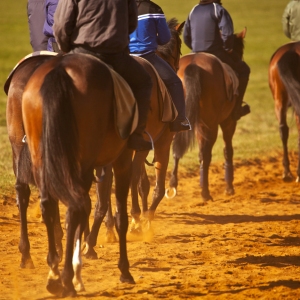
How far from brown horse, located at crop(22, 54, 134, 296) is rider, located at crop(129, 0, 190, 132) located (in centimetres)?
245

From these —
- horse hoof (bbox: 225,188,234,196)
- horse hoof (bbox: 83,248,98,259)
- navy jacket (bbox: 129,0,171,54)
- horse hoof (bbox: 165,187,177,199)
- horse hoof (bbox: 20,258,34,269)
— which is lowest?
horse hoof (bbox: 225,188,234,196)

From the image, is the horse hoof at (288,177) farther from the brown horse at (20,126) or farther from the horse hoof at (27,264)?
the horse hoof at (27,264)

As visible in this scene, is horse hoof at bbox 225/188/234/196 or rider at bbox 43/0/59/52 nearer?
rider at bbox 43/0/59/52

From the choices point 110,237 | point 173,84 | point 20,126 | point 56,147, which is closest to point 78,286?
point 56,147

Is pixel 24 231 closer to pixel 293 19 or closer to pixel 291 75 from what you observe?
pixel 291 75

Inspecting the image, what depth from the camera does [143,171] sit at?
382 inches

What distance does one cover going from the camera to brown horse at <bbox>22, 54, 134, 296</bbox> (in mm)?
5879

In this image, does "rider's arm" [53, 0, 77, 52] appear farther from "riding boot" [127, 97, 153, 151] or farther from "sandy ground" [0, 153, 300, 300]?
"sandy ground" [0, 153, 300, 300]

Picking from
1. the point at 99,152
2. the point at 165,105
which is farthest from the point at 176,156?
the point at 99,152

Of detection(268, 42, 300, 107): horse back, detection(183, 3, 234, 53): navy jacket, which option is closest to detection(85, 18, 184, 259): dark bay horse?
detection(183, 3, 234, 53): navy jacket

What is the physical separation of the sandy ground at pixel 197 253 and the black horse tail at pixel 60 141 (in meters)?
0.99

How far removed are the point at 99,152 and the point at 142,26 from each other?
262cm

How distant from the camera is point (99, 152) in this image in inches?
254

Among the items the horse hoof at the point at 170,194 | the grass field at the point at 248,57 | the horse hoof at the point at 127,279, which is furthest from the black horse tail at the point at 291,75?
the horse hoof at the point at 127,279
